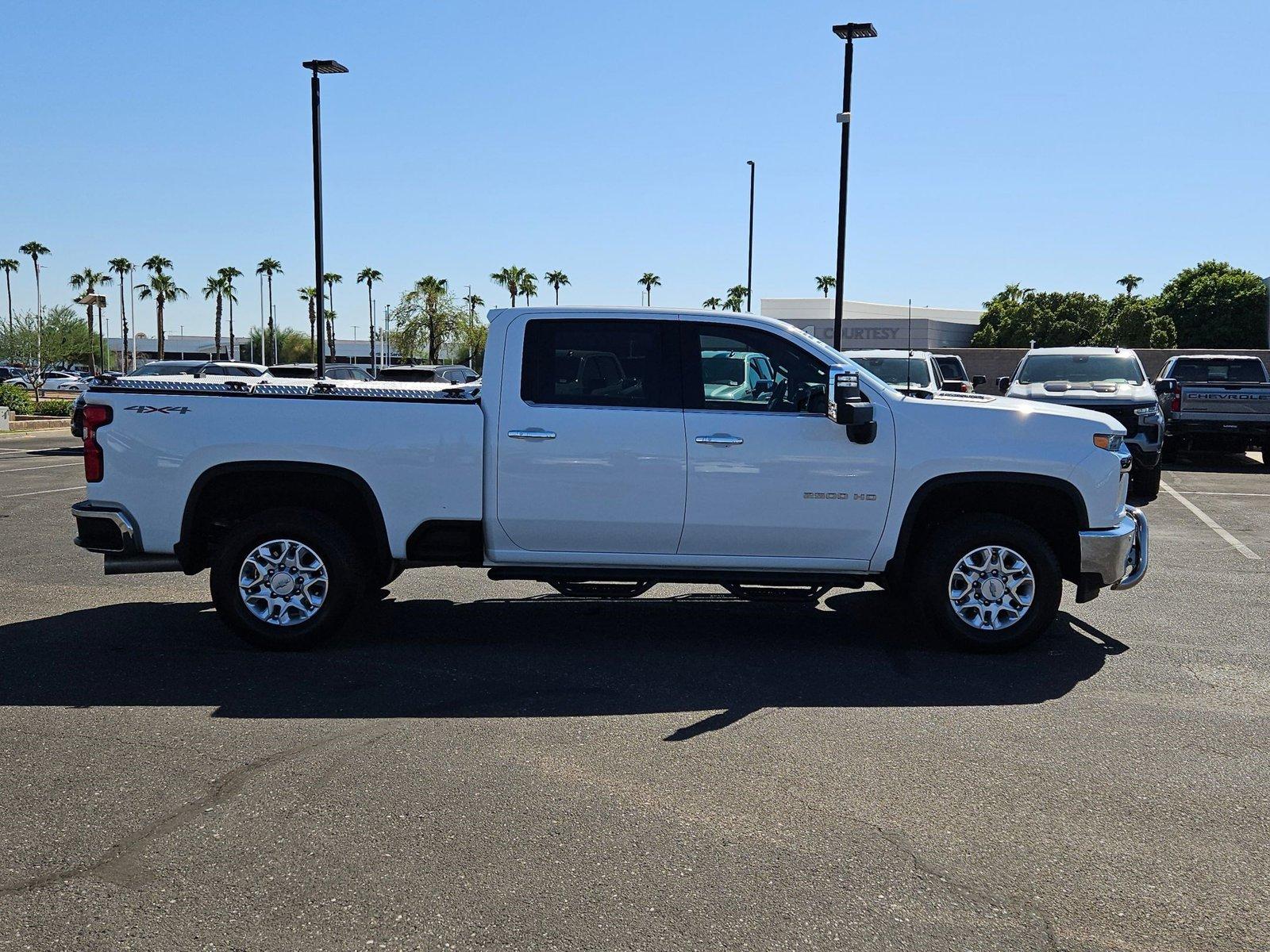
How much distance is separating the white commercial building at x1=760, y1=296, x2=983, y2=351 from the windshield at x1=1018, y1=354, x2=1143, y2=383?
153ft

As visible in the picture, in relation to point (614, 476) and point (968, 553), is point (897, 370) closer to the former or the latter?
point (968, 553)

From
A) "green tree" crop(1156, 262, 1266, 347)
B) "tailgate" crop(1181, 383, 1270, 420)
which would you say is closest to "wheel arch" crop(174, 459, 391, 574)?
"tailgate" crop(1181, 383, 1270, 420)

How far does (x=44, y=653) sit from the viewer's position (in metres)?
6.71

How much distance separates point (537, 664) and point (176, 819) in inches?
101

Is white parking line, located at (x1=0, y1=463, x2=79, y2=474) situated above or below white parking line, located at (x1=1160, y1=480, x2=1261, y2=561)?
below

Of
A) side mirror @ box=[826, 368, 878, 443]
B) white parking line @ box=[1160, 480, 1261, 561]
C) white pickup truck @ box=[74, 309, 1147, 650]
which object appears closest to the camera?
side mirror @ box=[826, 368, 878, 443]

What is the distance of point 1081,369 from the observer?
56.1 ft

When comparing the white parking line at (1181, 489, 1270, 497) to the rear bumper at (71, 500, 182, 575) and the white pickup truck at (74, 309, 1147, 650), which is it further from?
the rear bumper at (71, 500, 182, 575)

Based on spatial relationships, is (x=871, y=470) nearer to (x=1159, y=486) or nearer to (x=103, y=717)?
(x=103, y=717)

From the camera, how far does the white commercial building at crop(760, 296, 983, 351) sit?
76062mm

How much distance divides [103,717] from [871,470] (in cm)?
422

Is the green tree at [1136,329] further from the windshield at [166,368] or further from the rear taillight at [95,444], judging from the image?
the rear taillight at [95,444]

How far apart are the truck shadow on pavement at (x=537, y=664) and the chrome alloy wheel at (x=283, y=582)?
9.8 inches

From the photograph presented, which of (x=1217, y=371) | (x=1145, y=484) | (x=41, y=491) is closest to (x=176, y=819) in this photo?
(x=41, y=491)
